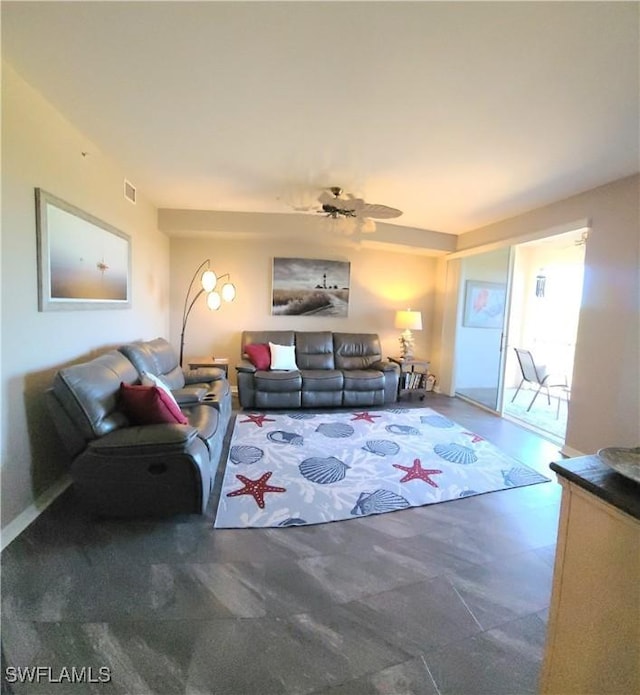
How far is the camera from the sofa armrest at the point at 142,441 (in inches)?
72.0

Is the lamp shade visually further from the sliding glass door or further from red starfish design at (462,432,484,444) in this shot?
red starfish design at (462,432,484,444)

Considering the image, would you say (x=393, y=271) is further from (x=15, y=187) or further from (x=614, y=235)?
(x=15, y=187)

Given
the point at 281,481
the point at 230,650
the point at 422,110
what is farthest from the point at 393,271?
the point at 230,650

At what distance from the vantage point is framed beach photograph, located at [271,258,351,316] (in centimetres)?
500

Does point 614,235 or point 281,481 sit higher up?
point 614,235

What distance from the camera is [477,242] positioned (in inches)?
182

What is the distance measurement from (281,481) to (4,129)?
266 centimetres

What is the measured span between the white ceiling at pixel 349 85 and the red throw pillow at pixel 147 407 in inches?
70.1

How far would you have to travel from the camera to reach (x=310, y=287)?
16.8 feet

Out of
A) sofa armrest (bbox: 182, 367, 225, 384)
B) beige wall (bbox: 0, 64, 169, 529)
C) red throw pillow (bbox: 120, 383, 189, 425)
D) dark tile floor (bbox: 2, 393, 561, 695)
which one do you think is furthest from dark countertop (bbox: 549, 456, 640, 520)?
sofa armrest (bbox: 182, 367, 225, 384)

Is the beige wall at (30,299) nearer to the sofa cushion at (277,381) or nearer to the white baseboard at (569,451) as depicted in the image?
the sofa cushion at (277,381)

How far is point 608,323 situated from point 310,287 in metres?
3.56

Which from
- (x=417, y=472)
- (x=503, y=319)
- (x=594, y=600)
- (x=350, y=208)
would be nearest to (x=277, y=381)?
(x=417, y=472)

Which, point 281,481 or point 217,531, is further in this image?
point 281,481
